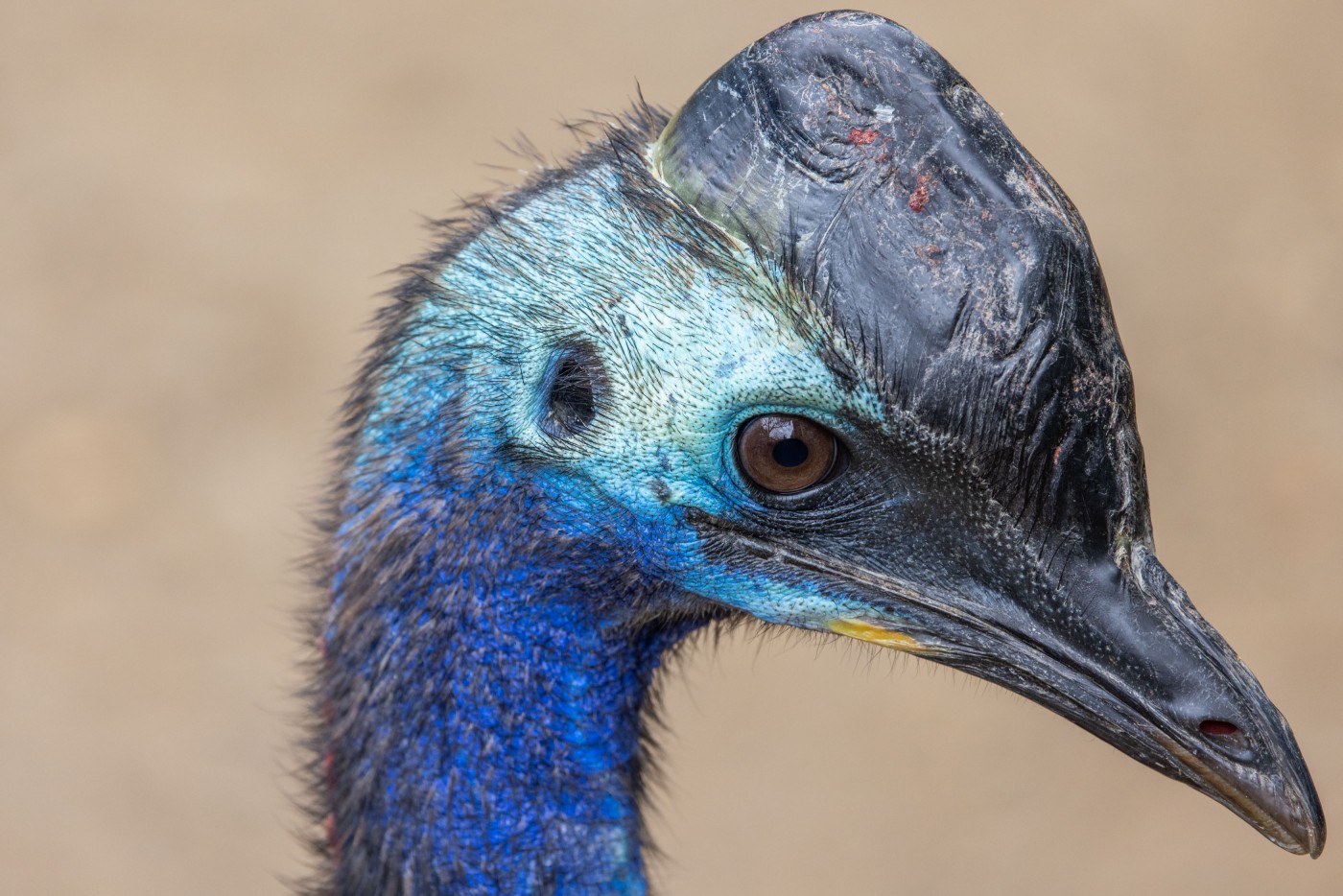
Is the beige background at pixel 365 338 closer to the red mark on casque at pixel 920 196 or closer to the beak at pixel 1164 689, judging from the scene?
the beak at pixel 1164 689

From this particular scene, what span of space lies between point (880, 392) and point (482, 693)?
804mm

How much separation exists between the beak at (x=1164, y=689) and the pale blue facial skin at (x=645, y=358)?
29 centimetres

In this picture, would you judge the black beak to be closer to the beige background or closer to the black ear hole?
the black ear hole

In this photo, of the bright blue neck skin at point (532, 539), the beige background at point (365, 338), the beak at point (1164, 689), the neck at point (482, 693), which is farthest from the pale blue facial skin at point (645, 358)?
the beige background at point (365, 338)

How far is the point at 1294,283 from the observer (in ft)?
20.5

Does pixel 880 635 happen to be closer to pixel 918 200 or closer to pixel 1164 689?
pixel 1164 689

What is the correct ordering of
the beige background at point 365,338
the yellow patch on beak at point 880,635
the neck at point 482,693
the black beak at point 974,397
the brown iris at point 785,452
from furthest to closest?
the beige background at point 365,338, the neck at point 482,693, the yellow patch on beak at point 880,635, the brown iris at point 785,452, the black beak at point 974,397

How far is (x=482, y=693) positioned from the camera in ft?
7.84

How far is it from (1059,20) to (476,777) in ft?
18.3

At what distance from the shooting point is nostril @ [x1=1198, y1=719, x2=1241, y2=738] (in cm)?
199

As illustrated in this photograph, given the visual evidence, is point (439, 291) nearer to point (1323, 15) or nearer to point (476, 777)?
point (476, 777)

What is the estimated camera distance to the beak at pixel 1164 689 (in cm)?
199

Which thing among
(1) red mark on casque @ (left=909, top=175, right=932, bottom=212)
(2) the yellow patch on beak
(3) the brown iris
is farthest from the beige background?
(1) red mark on casque @ (left=909, top=175, right=932, bottom=212)

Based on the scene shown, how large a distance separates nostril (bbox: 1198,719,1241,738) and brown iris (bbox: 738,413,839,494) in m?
0.56
